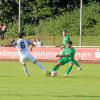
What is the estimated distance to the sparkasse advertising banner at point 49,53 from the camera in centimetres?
3812

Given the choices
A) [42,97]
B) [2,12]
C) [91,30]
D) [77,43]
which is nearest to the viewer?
[42,97]

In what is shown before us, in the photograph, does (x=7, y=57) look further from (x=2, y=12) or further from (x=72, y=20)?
(x=2, y=12)

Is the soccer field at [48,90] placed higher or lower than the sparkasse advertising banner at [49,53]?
higher

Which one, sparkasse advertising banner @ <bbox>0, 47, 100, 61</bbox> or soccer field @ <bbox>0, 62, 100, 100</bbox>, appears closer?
soccer field @ <bbox>0, 62, 100, 100</bbox>

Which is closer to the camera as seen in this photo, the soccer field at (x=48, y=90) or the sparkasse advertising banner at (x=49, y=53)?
the soccer field at (x=48, y=90)

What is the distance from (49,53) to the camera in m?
40.0

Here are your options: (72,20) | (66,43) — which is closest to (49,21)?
(72,20)

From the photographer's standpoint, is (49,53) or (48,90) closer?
(48,90)

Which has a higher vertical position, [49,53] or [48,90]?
[48,90]

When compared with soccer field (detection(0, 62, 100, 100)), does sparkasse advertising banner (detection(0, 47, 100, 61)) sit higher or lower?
lower

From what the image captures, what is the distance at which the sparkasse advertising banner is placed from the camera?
125ft

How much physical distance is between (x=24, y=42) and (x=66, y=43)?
181cm

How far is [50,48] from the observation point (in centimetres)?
3984

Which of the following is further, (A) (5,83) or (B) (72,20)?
(B) (72,20)
